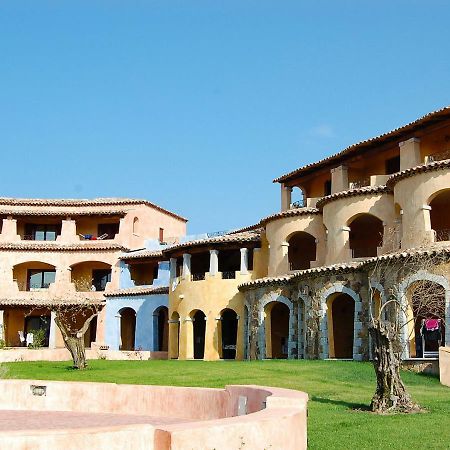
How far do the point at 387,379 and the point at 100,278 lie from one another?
4154cm

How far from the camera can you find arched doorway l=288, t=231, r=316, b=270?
1635 inches

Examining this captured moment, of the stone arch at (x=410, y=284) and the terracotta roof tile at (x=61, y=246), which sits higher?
the terracotta roof tile at (x=61, y=246)

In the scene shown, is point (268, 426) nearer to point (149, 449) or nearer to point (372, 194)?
point (149, 449)

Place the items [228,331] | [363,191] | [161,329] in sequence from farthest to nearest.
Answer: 1. [161,329]
2. [228,331]
3. [363,191]

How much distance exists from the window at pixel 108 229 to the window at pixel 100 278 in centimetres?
291

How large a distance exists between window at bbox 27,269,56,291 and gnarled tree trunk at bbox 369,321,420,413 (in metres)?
42.2

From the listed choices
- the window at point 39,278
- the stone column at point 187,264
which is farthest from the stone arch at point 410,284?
the window at point 39,278

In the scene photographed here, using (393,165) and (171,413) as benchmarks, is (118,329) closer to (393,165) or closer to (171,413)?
(393,165)

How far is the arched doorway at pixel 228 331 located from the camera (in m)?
42.1

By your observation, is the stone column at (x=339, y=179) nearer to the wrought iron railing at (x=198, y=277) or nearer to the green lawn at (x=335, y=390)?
the wrought iron railing at (x=198, y=277)

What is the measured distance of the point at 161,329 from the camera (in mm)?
51062

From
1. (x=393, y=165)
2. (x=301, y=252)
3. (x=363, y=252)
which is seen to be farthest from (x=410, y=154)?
(x=301, y=252)

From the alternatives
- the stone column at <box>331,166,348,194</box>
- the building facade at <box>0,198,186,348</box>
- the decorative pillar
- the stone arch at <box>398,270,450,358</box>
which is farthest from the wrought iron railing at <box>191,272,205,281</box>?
the stone arch at <box>398,270,450,358</box>

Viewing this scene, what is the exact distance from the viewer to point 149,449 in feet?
23.8
